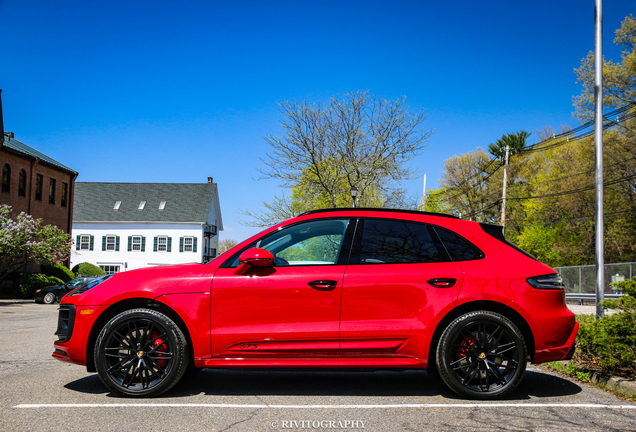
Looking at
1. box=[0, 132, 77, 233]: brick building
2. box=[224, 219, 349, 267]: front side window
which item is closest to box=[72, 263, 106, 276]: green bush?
box=[0, 132, 77, 233]: brick building

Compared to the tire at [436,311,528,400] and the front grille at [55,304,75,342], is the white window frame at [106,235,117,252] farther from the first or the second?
the tire at [436,311,528,400]

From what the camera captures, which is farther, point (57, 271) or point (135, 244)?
point (135, 244)

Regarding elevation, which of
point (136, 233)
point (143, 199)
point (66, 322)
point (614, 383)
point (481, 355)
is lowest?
point (614, 383)

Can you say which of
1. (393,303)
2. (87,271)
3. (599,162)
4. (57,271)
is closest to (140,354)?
(393,303)

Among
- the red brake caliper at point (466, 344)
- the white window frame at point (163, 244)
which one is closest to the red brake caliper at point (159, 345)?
the red brake caliper at point (466, 344)

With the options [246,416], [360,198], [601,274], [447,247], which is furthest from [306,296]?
[360,198]

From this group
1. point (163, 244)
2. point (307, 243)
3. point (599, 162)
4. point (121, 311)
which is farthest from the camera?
point (163, 244)

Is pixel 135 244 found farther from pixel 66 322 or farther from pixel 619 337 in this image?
pixel 619 337

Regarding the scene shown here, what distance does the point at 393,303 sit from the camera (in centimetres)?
477

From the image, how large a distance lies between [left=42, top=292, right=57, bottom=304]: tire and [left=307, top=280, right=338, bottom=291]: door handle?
2318 centimetres

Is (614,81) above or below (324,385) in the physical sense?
above

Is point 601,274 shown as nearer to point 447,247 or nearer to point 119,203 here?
point 447,247

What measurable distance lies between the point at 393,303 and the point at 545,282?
147 cm

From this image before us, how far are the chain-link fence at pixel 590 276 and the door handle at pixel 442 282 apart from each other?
Result: 22094 millimetres
